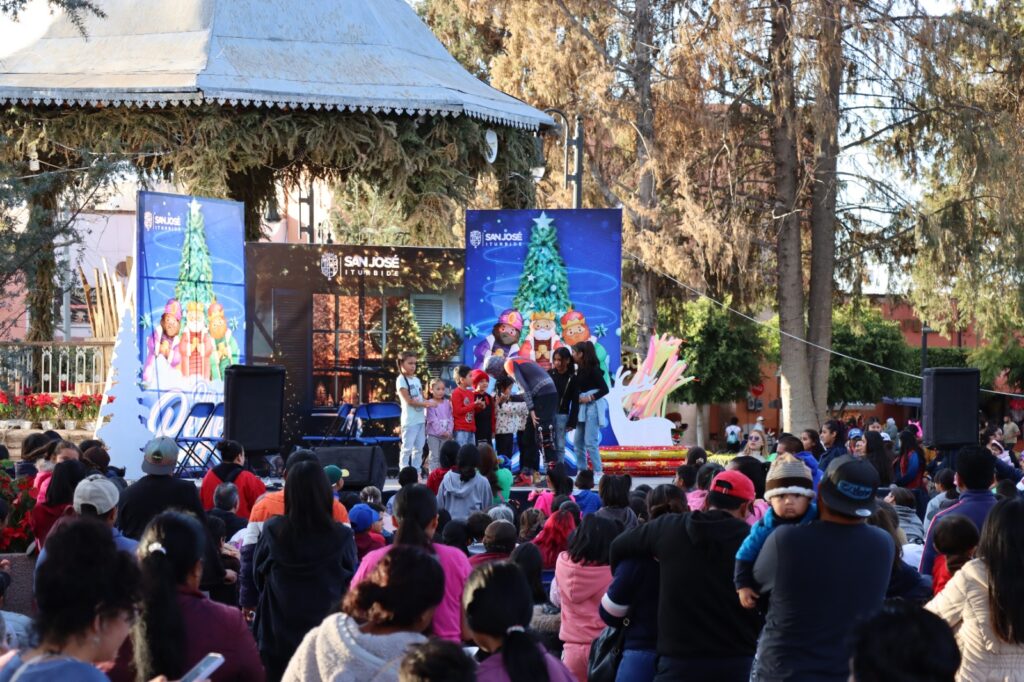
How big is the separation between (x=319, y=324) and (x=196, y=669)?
51.3ft

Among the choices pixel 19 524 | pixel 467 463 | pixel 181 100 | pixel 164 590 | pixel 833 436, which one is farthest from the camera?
pixel 181 100

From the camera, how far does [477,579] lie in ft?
14.1

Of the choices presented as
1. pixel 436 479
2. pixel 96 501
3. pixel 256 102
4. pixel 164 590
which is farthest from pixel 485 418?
pixel 164 590

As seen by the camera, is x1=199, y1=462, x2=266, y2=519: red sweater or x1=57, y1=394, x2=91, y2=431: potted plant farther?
x1=57, y1=394, x2=91, y2=431: potted plant

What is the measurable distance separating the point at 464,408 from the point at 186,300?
3.79 meters

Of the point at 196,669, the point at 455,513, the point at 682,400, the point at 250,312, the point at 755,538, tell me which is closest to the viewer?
the point at 196,669

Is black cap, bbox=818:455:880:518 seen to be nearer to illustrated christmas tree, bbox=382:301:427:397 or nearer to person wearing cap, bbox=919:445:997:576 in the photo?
person wearing cap, bbox=919:445:997:576

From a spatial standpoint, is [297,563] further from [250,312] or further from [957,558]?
[250,312]

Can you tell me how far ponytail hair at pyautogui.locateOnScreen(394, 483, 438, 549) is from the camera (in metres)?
5.80

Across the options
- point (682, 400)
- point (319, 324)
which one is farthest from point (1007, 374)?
point (319, 324)

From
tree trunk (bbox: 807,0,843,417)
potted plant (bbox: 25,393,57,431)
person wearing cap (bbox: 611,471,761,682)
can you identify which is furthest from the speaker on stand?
tree trunk (bbox: 807,0,843,417)

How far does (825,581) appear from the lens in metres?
5.17

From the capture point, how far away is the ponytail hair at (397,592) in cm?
418

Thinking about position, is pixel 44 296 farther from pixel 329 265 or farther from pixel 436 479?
pixel 436 479
